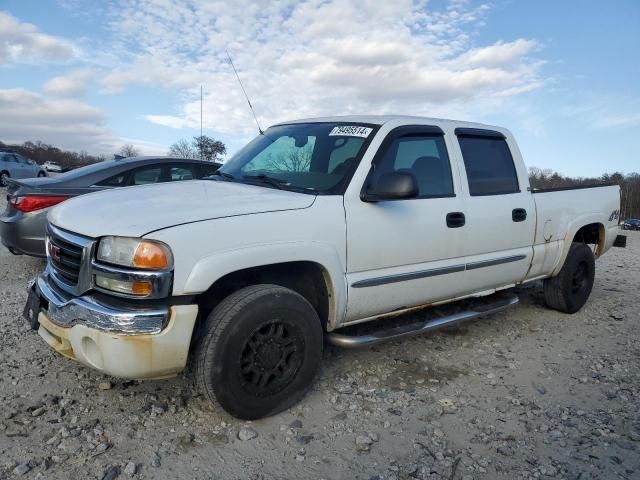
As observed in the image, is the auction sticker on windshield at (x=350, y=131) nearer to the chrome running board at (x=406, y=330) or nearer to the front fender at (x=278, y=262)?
the front fender at (x=278, y=262)

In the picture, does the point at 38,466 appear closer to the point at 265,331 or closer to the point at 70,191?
the point at 265,331

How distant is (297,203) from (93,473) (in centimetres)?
172

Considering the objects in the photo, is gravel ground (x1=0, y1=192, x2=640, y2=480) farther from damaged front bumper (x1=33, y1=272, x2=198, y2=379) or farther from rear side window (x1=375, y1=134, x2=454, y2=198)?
rear side window (x1=375, y1=134, x2=454, y2=198)

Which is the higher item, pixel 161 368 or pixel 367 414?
pixel 161 368

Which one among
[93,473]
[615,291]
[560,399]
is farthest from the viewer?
[615,291]

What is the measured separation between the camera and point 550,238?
4543 mm

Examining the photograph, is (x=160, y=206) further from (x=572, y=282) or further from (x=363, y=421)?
(x=572, y=282)

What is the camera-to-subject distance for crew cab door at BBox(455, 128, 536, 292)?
3.79 metres

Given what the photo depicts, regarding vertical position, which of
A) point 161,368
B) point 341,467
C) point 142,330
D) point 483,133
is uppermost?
point 483,133

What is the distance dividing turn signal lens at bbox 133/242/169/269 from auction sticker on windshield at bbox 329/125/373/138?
1.68 meters

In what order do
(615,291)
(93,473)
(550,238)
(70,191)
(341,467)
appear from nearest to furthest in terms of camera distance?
(93,473)
(341,467)
(550,238)
(70,191)
(615,291)

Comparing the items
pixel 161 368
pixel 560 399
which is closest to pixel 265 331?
pixel 161 368

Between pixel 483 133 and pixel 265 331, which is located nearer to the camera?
pixel 265 331

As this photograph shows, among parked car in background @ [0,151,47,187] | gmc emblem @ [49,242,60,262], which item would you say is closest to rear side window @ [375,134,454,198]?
gmc emblem @ [49,242,60,262]
